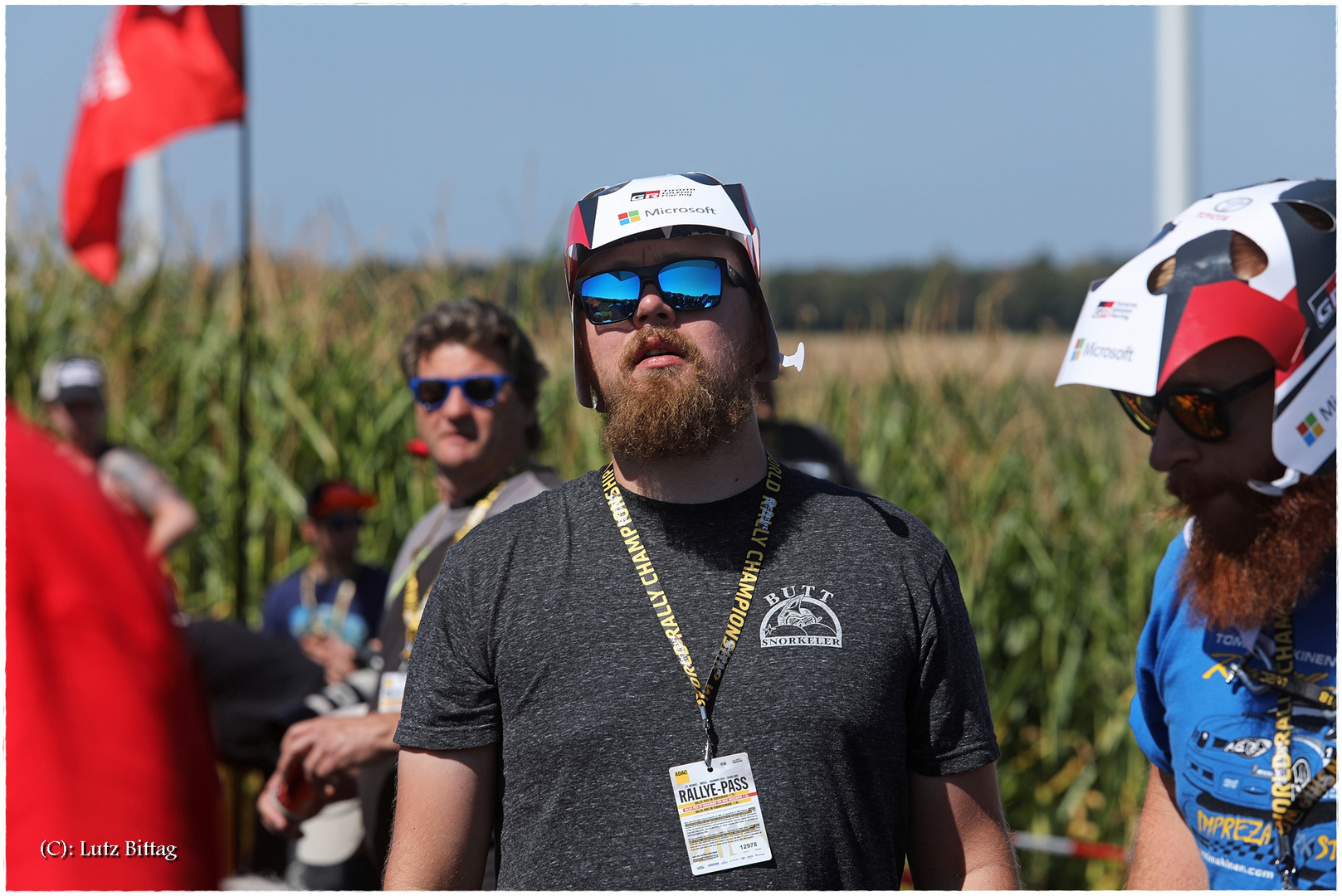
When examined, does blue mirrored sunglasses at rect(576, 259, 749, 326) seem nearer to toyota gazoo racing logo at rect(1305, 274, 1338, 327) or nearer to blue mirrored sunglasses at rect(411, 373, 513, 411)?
toyota gazoo racing logo at rect(1305, 274, 1338, 327)

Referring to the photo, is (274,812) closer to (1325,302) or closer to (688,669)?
(688,669)

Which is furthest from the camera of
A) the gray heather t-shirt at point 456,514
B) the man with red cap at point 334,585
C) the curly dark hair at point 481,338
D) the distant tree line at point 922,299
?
the distant tree line at point 922,299

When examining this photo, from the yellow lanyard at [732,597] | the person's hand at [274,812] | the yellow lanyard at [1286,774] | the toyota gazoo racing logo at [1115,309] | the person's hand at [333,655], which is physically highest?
the toyota gazoo racing logo at [1115,309]

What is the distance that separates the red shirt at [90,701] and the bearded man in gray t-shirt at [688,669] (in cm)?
112

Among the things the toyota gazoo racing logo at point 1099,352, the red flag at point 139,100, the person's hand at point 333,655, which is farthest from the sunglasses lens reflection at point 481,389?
the red flag at point 139,100

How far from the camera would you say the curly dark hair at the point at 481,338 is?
3.82 metres

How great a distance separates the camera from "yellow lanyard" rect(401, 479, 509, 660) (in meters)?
3.06

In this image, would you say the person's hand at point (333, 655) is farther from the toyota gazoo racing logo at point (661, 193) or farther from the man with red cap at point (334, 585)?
the toyota gazoo racing logo at point (661, 193)

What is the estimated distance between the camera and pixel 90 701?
82cm

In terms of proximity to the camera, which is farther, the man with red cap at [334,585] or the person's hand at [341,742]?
the man with red cap at [334,585]

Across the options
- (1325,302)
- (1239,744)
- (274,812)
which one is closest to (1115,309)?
(1325,302)

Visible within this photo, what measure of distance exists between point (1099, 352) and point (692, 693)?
109 cm

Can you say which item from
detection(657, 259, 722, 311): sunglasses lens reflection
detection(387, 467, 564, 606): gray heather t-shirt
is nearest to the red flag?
detection(387, 467, 564, 606): gray heather t-shirt

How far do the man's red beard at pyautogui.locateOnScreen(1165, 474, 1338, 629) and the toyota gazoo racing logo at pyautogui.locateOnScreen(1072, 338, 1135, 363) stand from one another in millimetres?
267
